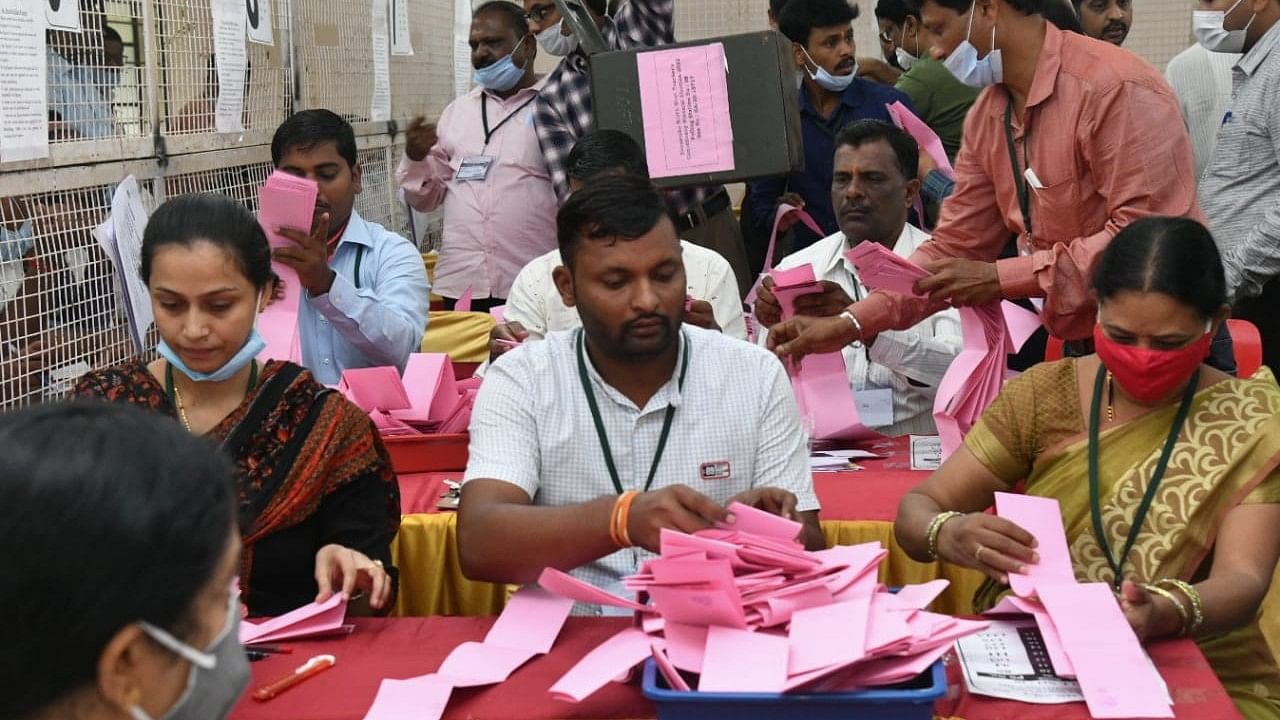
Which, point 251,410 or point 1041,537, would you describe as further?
→ point 251,410

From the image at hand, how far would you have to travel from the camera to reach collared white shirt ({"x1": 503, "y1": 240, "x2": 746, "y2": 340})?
3850 mm

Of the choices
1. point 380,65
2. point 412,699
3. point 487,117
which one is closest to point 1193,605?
point 412,699

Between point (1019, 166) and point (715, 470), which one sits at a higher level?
point (1019, 166)

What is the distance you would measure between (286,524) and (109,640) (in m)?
1.35

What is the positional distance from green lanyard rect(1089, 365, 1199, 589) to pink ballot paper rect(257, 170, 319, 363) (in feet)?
5.95

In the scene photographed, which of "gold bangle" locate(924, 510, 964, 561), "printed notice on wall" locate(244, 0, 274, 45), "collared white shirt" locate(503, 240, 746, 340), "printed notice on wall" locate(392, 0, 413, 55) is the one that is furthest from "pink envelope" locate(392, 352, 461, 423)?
"printed notice on wall" locate(392, 0, 413, 55)

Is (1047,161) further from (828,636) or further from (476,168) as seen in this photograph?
(476,168)

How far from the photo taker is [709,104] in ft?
14.2

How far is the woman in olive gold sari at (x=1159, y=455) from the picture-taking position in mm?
2160

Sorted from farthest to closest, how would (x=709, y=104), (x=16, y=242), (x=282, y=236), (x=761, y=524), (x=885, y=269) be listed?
(x=709, y=104) < (x=282, y=236) < (x=885, y=269) < (x=16, y=242) < (x=761, y=524)

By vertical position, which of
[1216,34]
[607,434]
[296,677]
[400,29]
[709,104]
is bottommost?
[296,677]

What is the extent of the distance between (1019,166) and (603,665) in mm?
1955

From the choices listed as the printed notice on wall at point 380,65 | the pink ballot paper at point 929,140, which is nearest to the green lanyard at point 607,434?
the pink ballot paper at point 929,140

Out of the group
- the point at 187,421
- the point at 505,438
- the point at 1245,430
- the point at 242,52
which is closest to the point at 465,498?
the point at 505,438
